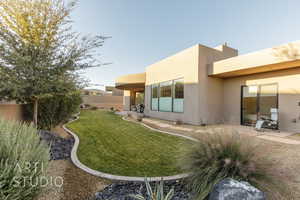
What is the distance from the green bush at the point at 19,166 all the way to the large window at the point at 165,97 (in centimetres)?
944

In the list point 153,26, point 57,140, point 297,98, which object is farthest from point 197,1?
point 57,140

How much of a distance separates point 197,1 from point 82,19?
7.25 meters

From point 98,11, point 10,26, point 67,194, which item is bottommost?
point 67,194

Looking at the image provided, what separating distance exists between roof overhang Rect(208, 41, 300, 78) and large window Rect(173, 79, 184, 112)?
262 centimetres

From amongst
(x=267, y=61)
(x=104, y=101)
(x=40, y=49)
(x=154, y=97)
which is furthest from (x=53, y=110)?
(x=104, y=101)

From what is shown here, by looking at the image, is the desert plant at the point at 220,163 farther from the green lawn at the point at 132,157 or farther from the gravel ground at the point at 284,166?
the green lawn at the point at 132,157

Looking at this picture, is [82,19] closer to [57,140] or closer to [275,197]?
[57,140]

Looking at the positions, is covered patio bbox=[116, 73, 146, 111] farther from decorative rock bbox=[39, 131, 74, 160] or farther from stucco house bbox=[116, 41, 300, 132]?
decorative rock bbox=[39, 131, 74, 160]

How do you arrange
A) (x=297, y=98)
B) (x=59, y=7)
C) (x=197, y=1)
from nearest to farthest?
1. (x=59, y=7)
2. (x=297, y=98)
3. (x=197, y=1)

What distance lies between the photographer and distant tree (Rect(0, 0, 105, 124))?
11.6 feet

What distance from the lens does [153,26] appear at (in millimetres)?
11195

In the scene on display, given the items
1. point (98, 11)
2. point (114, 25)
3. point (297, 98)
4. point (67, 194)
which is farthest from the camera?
point (114, 25)

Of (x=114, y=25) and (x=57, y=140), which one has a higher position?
(x=114, y=25)

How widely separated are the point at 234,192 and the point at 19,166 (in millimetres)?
2418
